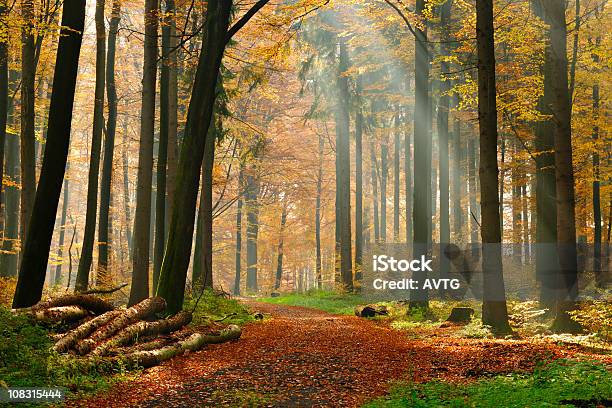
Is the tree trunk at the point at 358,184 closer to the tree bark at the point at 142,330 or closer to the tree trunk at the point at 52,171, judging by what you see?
the tree bark at the point at 142,330

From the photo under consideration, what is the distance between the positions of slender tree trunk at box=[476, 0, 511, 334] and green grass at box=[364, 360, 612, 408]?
3.78m

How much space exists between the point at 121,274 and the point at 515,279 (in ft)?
58.0

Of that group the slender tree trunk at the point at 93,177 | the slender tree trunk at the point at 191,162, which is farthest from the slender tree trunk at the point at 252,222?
the slender tree trunk at the point at 191,162

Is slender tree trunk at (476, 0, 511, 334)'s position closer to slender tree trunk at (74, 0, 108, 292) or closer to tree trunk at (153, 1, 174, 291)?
tree trunk at (153, 1, 174, 291)

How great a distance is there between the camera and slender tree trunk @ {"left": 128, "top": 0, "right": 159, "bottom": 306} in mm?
13039

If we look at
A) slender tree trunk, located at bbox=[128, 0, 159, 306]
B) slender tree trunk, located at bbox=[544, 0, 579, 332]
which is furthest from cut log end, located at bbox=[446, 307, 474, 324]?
slender tree trunk, located at bbox=[128, 0, 159, 306]

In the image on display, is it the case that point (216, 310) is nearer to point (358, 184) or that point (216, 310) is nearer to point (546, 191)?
point (546, 191)

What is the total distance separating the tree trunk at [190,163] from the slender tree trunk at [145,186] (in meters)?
2.04

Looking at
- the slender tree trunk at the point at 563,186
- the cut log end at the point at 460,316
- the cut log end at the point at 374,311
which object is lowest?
the cut log end at the point at 374,311

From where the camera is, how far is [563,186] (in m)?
10.8

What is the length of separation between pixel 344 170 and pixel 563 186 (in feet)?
50.2

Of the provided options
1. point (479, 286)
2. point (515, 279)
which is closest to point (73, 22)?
point (479, 286)

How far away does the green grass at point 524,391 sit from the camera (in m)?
5.36

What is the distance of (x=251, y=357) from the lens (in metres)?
8.85
